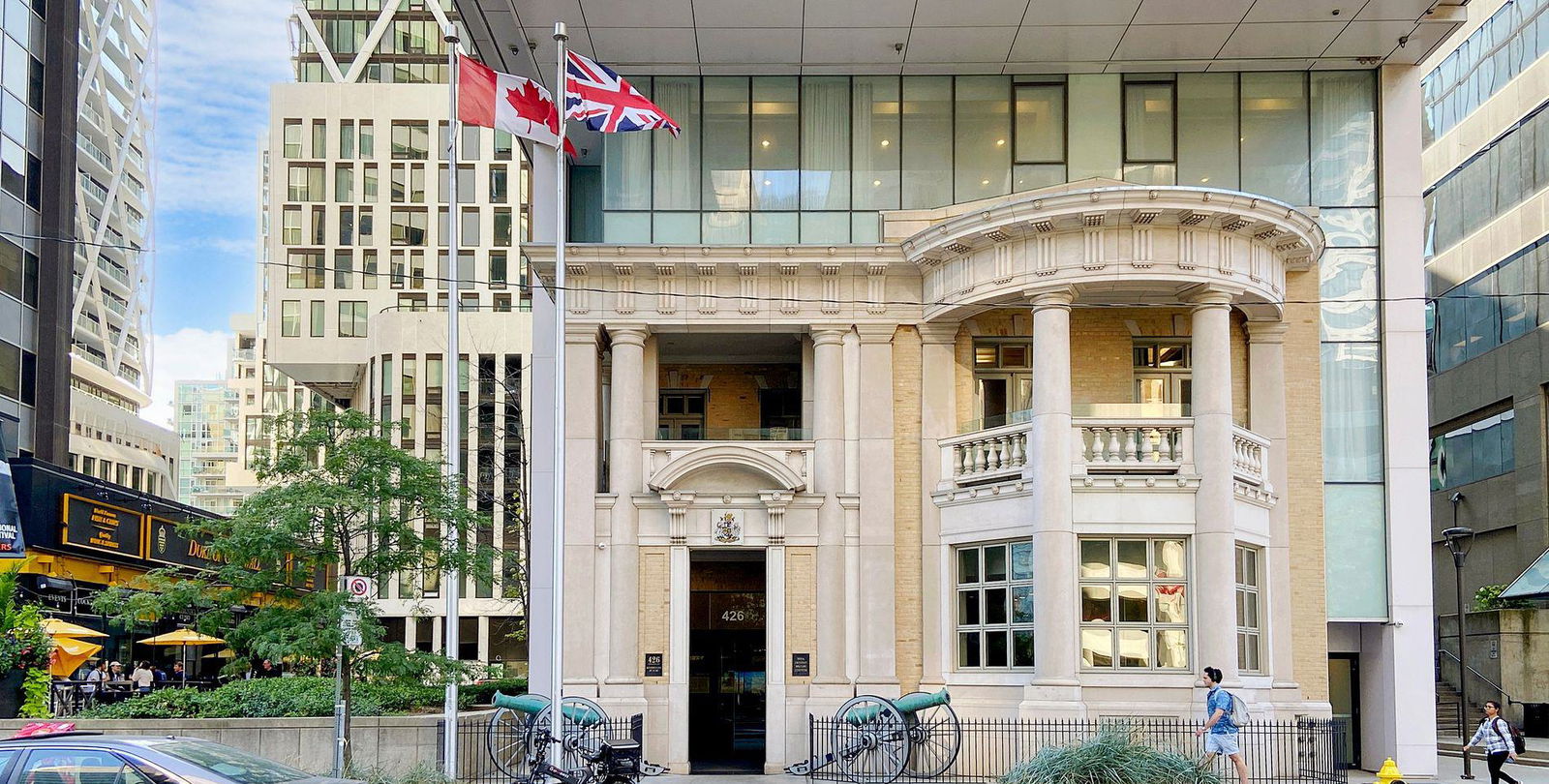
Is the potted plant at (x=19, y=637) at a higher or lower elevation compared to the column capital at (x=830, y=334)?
lower

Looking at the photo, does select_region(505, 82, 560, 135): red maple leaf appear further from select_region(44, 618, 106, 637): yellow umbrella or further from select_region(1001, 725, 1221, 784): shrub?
select_region(44, 618, 106, 637): yellow umbrella

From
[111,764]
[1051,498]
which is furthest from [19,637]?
[1051,498]

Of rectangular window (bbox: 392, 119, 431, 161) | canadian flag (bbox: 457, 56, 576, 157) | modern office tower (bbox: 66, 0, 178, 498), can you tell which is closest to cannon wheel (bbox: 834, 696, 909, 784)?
canadian flag (bbox: 457, 56, 576, 157)

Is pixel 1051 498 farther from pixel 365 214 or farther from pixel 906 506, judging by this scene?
pixel 365 214

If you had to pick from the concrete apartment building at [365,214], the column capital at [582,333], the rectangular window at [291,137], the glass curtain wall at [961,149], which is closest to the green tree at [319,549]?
the column capital at [582,333]

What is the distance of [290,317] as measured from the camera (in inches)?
3509

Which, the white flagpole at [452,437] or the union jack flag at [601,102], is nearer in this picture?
the white flagpole at [452,437]

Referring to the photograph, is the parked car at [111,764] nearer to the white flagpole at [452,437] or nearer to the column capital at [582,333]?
the white flagpole at [452,437]

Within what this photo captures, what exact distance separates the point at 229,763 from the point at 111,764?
0.92 meters

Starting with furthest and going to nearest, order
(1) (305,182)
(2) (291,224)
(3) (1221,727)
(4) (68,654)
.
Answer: (1) (305,182)
(2) (291,224)
(4) (68,654)
(3) (1221,727)

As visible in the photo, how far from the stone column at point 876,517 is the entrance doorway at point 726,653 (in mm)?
4064

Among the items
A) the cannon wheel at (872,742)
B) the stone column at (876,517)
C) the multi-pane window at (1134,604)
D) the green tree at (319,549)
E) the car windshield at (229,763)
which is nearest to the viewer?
the car windshield at (229,763)

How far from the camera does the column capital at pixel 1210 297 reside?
83.3 ft

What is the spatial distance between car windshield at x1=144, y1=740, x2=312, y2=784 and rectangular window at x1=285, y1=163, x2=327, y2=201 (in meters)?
81.1
